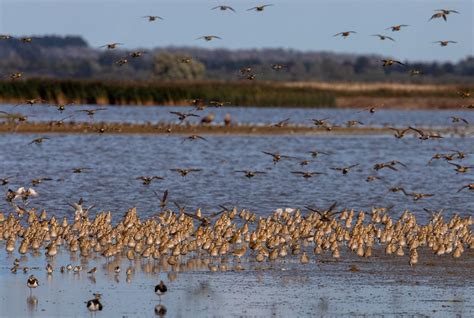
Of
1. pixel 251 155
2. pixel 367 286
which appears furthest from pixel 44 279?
pixel 251 155

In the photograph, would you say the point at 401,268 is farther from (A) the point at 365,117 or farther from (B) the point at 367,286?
(A) the point at 365,117

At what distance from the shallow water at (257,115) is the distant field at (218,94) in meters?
0.59

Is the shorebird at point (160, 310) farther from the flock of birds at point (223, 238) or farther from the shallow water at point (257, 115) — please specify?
the shallow water at point (257, 115)

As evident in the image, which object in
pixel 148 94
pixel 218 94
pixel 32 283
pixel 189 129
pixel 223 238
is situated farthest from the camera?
pixel 218 94

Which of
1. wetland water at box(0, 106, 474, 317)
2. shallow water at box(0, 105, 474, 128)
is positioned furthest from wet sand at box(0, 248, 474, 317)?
shallow water at box(0, 105, 474, 128)

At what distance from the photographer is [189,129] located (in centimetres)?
5719

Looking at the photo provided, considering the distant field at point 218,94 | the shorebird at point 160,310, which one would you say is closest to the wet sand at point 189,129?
the distant field at point 218,94

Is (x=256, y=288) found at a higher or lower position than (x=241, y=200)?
higher

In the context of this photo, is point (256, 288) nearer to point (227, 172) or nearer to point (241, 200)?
point (241, 200)

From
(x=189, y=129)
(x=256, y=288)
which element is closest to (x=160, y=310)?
(x=256, y=288)

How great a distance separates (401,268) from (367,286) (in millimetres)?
2325

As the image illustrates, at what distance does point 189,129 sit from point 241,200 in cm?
2267

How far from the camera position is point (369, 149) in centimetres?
5272

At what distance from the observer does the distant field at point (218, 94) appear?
66.4 metres
